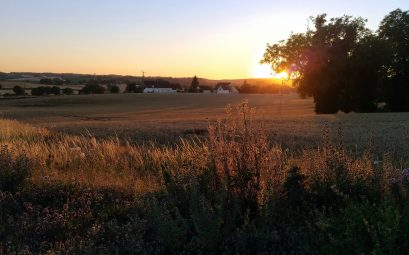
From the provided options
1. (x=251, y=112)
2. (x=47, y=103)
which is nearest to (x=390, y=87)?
(x=251, y=112)

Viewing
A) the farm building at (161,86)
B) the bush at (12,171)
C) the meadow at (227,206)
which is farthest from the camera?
the farm building at (161,86)

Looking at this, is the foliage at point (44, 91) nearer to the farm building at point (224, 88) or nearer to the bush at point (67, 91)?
the bush at point (67, 91)

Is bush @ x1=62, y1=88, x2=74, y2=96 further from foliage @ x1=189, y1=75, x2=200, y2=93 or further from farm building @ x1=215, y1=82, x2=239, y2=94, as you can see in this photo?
farm building @ x1=215, y1=82, x2=239, y2=94

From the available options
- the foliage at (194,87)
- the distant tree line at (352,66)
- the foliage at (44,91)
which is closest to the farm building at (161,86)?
the foliage at (194,87)

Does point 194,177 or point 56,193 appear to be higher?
point 194,177

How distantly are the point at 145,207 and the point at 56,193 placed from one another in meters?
1.66

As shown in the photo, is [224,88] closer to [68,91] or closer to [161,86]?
[161,86]

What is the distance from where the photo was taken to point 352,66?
51.8 m

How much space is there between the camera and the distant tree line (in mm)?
52000

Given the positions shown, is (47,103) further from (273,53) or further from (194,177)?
(194,177)

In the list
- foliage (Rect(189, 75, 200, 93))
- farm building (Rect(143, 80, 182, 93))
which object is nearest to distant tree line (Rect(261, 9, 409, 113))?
foliage (Rect(189, 75, 200, 93))

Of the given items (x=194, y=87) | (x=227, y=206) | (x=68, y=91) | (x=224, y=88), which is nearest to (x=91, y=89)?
(x=68, y=91)

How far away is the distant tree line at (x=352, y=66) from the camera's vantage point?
52.0m

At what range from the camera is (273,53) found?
195 ft
